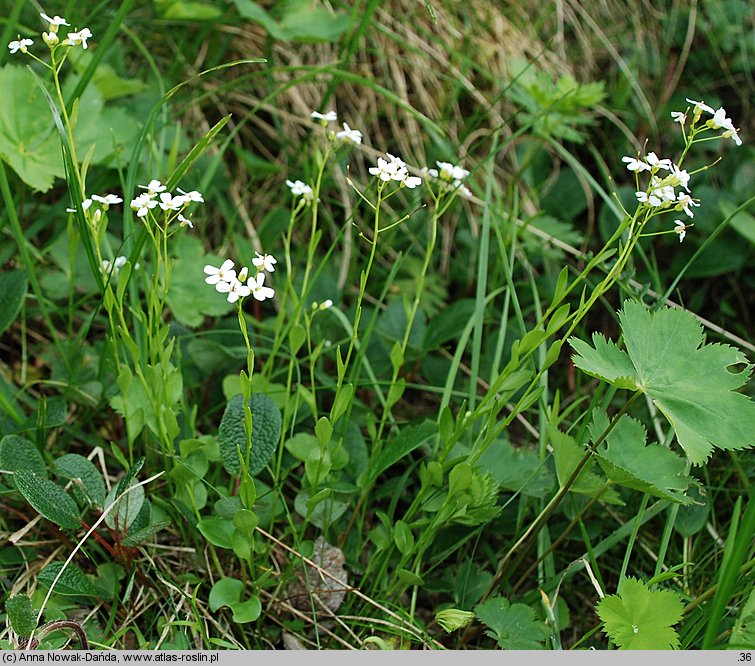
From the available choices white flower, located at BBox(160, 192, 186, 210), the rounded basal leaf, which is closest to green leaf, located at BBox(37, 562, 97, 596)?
the rounded basal leaf

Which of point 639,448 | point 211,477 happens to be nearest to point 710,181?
point 639,448

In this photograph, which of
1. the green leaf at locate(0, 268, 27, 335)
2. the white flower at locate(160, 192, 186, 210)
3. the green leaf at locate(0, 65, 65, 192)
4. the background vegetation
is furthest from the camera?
the green leaf at locate(0, 65, 65, 192)

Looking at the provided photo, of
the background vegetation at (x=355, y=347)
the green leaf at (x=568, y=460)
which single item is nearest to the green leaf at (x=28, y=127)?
the background vegetation at (x=355, y=347)

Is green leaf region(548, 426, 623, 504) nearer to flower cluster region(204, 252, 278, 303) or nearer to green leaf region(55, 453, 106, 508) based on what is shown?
flower cluster region(204, 252, 278, 303)

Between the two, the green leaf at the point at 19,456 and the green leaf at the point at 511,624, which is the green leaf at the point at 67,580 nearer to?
the green leaf at the point at 19,456

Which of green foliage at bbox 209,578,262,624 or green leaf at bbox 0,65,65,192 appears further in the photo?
green leaf at bbox 0,65,65,192

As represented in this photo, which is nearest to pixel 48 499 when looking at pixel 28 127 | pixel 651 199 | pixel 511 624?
pixel 511 624

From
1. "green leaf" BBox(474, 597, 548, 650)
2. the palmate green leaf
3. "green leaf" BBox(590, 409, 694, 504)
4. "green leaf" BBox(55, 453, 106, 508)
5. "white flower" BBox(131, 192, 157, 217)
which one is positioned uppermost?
"white flower" BBox(131, 192, 157, 217)
